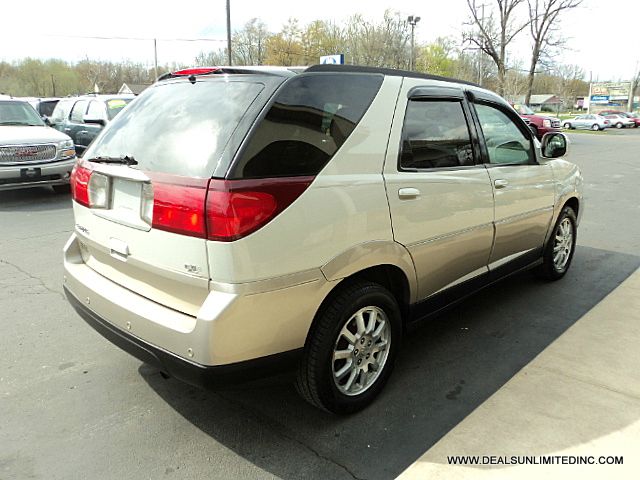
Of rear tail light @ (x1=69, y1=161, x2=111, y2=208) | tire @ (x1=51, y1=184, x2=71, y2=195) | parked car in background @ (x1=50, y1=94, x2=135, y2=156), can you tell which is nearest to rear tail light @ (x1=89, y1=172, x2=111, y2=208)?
rear tail light @ (x1=69, y1=161, x2=111, y2=208)

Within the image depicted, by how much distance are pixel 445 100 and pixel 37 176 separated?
7876mm

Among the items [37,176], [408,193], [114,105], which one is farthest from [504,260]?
[114,105]

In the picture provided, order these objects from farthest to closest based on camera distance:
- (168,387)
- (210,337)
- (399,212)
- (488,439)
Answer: (168,387) → (399,212) → (488,439) → (210,337)

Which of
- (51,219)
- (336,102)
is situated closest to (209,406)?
(336,102)

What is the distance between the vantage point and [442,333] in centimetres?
390

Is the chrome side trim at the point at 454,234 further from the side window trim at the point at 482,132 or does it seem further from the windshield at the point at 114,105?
the windshield at the point at 114,105

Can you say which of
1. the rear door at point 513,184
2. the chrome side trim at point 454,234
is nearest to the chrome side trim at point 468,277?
the rear door at point 513,184

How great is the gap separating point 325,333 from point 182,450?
916 millimetres

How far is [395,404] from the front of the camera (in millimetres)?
2961

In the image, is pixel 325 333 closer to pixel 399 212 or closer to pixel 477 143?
pixel 399 212

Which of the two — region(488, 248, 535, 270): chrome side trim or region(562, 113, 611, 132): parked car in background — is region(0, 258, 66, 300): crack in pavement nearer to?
region(488, 248, 535, 270): chrome side trim

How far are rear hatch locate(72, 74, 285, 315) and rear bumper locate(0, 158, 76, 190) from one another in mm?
6756

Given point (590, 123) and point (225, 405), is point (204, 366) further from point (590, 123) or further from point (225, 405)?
point (590, 123)

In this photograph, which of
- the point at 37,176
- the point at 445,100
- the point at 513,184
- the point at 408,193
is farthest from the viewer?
the point at 37,176
